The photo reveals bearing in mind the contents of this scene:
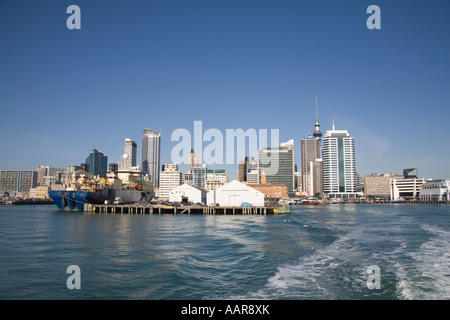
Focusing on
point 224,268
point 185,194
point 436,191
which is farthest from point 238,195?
point 436,191

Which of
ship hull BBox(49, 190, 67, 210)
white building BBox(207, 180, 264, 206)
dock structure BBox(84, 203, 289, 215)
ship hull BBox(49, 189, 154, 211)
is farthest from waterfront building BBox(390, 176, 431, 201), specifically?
ship hull BBox(49, 190, 67, 210)

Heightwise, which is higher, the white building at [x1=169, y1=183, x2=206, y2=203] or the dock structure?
the white building at [x1=169, y1=183, x2=206, y2=203]

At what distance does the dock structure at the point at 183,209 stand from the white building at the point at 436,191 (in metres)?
120

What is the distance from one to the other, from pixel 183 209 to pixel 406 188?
159776 millimetres

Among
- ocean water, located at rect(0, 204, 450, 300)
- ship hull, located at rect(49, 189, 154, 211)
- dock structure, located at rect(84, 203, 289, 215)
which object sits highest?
ship hull, located at rect(49, 189, 154, 211)

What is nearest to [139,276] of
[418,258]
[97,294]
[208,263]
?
[97,294]

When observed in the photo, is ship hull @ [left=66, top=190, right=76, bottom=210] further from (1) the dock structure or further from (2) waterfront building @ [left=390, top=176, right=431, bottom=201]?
(2) waterfront building @ [left=390, top=176, right=431, bottom=201]

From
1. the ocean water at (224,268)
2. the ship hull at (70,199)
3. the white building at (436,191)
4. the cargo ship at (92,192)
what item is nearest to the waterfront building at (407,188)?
the white building at (436,191)

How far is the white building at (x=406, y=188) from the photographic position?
172 m

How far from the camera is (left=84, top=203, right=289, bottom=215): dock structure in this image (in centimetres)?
6519

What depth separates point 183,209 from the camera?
66.6 metres

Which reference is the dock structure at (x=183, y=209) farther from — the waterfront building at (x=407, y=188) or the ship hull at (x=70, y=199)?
the waterfront building at (x=407, y=188)
